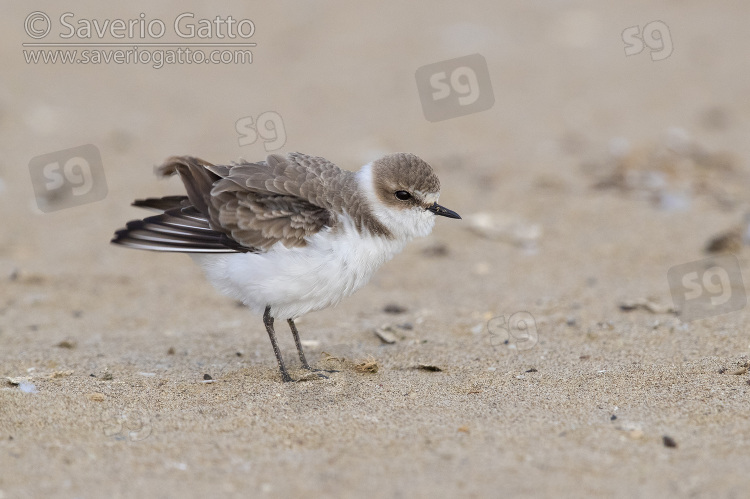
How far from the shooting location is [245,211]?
16.7 feet

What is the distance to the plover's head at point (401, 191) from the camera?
527 cm

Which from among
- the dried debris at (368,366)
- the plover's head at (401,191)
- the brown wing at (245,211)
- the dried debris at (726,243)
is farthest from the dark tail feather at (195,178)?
the dried debris at (726,243)

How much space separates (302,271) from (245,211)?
0.56 m

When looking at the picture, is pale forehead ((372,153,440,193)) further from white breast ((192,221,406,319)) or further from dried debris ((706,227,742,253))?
dried debris ((706,227,742,253))

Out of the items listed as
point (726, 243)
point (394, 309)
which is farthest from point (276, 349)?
point (726, 243)

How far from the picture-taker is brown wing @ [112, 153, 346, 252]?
4.98 m

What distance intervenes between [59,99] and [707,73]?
921 cm

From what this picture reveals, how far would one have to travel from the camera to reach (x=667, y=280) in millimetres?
7043

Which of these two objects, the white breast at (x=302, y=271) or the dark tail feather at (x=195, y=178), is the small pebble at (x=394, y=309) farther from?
the dark tail feather at (x=195, y=178)

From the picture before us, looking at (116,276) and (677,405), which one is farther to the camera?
(116,276)

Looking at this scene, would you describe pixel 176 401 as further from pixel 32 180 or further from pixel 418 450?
pixel 32 180

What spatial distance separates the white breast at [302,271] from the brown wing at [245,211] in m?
0.08

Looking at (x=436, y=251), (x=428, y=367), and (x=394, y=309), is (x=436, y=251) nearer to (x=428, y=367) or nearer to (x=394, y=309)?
(x=394, y=309)

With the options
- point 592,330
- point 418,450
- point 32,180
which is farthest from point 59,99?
point 418,450
